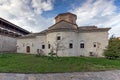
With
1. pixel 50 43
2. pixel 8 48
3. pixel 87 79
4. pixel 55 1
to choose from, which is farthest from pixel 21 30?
pixel 87 79

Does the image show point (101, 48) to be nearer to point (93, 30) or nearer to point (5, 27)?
point (93, 30)

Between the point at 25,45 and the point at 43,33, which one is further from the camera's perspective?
the point at 25,45

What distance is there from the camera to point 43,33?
41.3 metres

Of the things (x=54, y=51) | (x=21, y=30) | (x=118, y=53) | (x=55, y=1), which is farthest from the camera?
(x=21, y=30)

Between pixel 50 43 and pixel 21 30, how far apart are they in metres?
25.9

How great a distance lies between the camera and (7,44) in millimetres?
46469

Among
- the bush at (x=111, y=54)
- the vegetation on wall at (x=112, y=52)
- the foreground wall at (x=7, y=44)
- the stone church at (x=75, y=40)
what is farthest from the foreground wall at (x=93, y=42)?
the foreground wall at (x=7, y=44)

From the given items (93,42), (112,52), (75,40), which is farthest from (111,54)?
(75,40)

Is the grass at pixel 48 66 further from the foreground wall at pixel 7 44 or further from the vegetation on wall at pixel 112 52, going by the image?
the foreground wall at pixel 7 44

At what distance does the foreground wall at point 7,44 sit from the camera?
1706 inches

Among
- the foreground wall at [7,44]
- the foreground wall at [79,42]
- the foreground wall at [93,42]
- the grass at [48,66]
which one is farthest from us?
the foreground wall at [7,44]

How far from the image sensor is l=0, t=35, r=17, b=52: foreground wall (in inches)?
1706

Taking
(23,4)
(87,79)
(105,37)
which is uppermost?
(23,4)

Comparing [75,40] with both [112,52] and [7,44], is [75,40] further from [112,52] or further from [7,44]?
[7,44]
